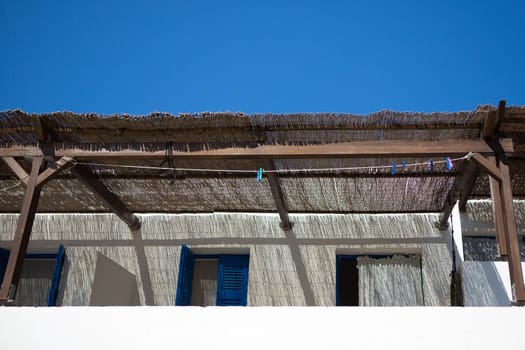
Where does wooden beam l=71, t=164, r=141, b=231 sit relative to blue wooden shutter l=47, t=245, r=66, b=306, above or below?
above

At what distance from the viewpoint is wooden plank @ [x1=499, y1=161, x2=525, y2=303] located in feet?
13.5

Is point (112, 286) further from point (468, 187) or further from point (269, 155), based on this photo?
point (468, 187)

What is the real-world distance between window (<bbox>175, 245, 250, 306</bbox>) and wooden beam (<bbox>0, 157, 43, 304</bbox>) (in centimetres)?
252

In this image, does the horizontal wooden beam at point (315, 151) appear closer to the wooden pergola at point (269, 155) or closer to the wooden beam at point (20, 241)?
the wooden pergola at point (269, 155)

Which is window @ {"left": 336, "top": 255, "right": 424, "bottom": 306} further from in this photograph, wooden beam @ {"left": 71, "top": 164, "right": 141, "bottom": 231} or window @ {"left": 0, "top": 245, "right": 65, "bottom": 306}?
window @ {"left": 0, "top": 245, "right": 65, "bottom": 306}

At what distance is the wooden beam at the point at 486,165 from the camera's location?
453 cm

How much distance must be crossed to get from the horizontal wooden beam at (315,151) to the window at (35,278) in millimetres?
2403

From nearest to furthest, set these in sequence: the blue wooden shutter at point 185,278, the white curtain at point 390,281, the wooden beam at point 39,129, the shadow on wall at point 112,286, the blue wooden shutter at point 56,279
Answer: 1. the wooden beam at point 39,129
2. the blue wooden shutter at point 56,279
3. the shadow on wall at point 112,286
4. the white curtain at point 390,281
5. the blue wooden shutter at point 185,278

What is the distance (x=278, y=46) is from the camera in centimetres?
767

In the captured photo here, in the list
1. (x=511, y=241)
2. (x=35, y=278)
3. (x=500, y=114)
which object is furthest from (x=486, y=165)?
(x=35, y=278)
